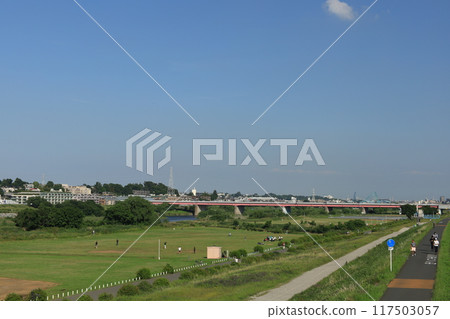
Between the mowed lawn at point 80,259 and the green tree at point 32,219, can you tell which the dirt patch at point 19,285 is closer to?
the mowed lawn at point 80,259

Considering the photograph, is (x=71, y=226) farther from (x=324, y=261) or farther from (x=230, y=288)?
→ (x=230, y=288)

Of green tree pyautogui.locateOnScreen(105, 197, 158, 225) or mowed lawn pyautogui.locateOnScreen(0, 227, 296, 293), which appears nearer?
mowed lawn pyautogui.locateOnScreen(0, 227, 296, 293)

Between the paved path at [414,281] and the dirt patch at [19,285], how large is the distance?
90.6ft

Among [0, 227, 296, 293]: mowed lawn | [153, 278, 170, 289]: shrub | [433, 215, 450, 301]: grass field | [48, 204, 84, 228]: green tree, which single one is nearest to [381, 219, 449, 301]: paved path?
[433, 215, 450, 301]: grass field

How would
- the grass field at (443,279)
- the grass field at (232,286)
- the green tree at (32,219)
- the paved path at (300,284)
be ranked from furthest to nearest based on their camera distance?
the green tree at (32,219) < the grass field at (232,286) < the paved path at (300,284) < the grass field at (443,279)

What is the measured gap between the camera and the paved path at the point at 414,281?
26658 millimetres

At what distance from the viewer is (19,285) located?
140 feet

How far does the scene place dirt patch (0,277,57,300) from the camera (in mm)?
39844

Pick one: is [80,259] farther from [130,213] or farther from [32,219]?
[130,213]

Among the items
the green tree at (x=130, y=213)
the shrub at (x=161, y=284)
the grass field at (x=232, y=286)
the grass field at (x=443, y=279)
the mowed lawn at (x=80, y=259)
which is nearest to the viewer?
the grass field at (x=443, y=279)

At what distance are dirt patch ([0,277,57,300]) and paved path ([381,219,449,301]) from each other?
2763 cm

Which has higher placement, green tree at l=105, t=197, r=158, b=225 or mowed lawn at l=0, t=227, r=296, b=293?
green tree at l=105, t=197, r=158, b=225

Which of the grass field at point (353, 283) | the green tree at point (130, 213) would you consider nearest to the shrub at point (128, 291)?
the grass field at point (353, 283)

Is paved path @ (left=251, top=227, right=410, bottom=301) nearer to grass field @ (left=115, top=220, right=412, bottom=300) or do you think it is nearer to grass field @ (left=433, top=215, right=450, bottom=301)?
grass field @ (left=115, top=220, right=412, bottom=300)
